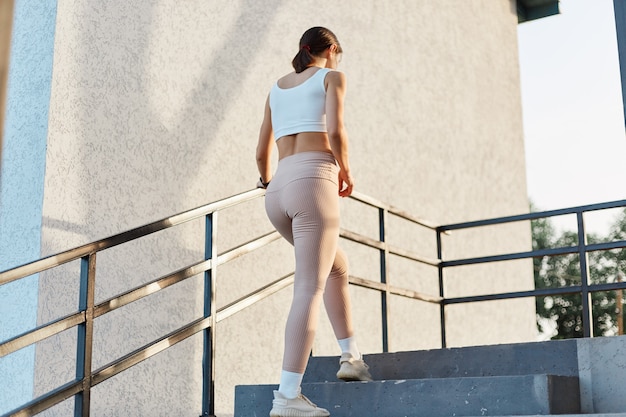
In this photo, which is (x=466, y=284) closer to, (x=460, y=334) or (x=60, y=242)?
(x=460, y=334)

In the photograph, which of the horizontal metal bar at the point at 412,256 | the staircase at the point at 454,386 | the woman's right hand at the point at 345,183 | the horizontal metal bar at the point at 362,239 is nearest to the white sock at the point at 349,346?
the staircase at the point at 454,386

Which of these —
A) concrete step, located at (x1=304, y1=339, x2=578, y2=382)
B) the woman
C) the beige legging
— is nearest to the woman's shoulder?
the woman

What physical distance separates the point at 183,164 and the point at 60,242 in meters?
0.84

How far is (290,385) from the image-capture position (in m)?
2.44

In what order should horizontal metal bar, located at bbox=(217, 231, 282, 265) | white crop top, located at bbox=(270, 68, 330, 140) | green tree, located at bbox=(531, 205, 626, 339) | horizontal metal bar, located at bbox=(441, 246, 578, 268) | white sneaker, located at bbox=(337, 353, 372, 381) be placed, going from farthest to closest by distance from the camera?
green tree, located at bbox=(531, 205, 626, 339)
horizontal metal bar, located at bbox=(441, 246, 578, 268)
horizontal metal bar, located at bbox=(217, 231, 282, 265)
white sneaker, located at bbox=(337, 353, 372, 381)
white crop top, located at bbox=(270, 68, 330, 140)

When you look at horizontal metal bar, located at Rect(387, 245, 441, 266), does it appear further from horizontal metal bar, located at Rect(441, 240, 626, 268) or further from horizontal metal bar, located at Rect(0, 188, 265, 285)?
horizontal metal bar, located at Rect(0, 188, 265, 285)

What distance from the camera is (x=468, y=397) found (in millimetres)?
2494

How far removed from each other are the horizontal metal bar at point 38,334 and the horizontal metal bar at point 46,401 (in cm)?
15

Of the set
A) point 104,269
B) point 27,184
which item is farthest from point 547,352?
point 27,184

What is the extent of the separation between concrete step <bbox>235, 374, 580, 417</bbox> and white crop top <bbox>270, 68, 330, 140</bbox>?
2.80 ft

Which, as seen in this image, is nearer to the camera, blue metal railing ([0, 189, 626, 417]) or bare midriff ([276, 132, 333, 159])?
Result: blue metal railing ([0, 189, 626, 417])

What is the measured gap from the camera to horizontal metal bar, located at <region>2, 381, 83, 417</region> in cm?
220

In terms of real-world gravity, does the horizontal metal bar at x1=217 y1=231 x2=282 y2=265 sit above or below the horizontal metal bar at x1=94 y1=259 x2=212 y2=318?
above

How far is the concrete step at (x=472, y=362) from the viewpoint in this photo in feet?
9.37
